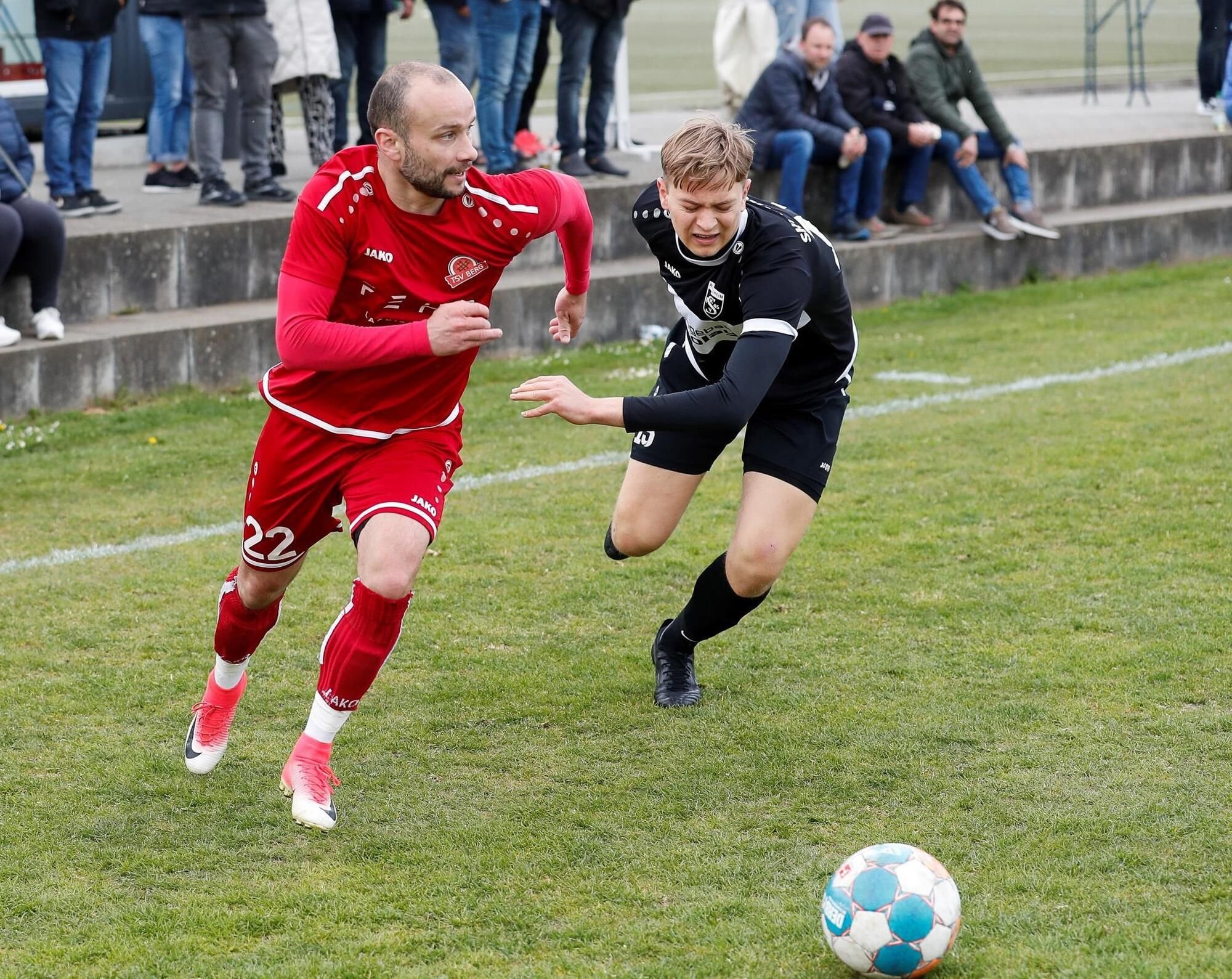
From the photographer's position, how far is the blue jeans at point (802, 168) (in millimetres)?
11602

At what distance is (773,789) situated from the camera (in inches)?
173

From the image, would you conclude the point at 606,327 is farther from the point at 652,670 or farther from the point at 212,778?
the point at 212,778

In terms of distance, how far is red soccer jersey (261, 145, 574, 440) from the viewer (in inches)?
162

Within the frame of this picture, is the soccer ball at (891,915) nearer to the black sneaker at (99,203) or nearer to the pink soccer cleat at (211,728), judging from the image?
the pink soccer cleat at (211,728)

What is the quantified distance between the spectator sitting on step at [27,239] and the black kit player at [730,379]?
14.7 feet

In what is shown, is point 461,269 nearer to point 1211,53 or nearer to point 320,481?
point 320,481

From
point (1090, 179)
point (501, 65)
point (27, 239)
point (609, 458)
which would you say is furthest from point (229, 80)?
point (1090, 179)

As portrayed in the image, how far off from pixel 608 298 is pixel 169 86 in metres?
3.13

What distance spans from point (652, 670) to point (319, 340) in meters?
1.78

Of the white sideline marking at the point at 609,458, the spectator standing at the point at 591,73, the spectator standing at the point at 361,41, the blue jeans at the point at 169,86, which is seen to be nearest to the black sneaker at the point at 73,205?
the blue jeans at the point at 169,86

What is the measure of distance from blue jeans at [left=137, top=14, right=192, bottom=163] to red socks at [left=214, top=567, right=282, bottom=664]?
6742 mm

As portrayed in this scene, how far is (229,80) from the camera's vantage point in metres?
10.0

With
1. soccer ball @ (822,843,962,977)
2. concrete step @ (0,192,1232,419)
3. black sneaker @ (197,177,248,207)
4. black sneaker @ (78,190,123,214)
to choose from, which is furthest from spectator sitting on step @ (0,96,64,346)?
soccer ball @ (822,843,962,977)

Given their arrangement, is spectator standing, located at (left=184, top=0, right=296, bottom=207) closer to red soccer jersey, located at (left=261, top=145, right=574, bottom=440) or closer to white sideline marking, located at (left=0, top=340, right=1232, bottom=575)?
white sideline marking, located at (left=0, top=340, right=1232, bottom=575)
